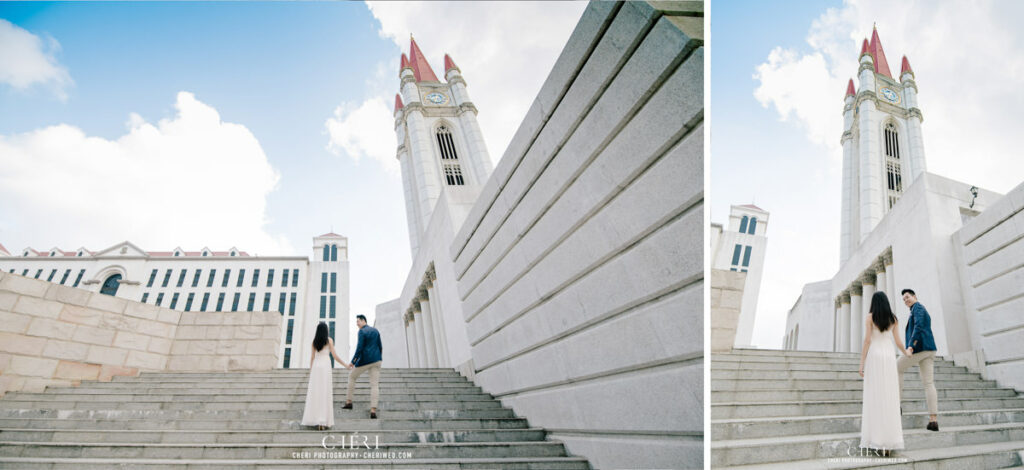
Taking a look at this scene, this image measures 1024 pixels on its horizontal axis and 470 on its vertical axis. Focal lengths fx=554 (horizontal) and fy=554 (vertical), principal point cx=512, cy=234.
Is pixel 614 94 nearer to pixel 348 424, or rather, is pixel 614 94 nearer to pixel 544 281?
pixel 544 281

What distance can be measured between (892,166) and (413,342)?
1400 inches

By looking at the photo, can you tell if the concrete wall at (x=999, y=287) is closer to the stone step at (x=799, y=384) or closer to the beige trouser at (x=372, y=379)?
the stone step at (x=799, y=384)

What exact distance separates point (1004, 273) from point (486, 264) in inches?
323

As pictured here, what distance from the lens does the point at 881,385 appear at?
4289 millimetres

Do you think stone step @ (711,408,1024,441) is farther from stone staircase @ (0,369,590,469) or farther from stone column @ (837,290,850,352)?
stone column @ (837,290,850,352)

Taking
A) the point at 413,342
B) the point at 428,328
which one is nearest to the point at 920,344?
the point at 428,328

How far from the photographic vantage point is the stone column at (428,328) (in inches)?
760

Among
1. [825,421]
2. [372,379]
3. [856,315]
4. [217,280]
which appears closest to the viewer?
[825,421]

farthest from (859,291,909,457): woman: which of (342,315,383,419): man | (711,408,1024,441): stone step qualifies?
(342,315,383,419): man

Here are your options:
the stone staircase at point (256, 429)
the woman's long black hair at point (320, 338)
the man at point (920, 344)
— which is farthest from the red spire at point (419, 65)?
the man at point (920, 344)

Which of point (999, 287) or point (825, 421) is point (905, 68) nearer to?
point (999, 287)

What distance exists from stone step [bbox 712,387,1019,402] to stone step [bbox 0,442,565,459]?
185 centimetres

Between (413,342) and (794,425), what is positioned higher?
(413,342)

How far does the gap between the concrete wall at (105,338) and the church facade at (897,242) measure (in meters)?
13.8
